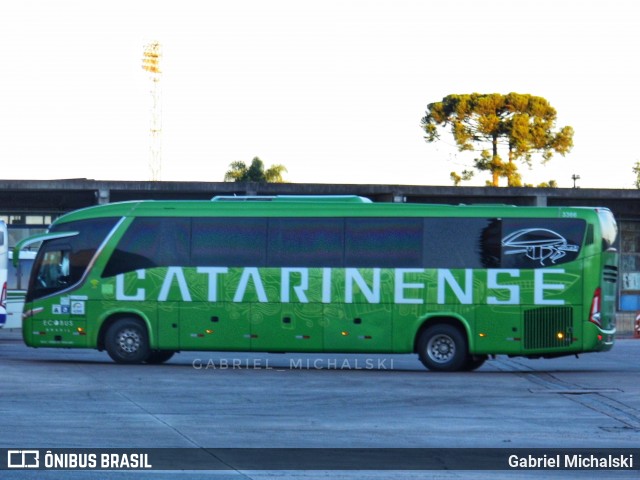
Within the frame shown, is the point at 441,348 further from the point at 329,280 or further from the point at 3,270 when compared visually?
the point at 3,270

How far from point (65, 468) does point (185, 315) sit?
1317cm

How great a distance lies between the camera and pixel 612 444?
1336 cm

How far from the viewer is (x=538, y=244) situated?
920 inches

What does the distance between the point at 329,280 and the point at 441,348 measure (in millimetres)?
2354

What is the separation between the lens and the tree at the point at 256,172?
82438 mm

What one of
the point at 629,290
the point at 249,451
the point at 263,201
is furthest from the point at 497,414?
the point at 629,290

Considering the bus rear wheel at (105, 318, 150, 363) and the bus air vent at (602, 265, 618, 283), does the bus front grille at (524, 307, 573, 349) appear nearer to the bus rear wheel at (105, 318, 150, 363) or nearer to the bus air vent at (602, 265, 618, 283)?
the bus air vent at (602, 265, 618, 283)

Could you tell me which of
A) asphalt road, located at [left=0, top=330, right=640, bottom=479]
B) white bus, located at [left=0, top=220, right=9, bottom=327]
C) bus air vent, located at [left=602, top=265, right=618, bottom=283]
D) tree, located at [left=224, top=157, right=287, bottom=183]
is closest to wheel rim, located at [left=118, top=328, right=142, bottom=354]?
asphalt road, located at [left=0, top=330, right=640, bottom=479]

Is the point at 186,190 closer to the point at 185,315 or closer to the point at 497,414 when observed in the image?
the point at 185,315

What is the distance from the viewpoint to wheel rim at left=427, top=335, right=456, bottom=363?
23469mm

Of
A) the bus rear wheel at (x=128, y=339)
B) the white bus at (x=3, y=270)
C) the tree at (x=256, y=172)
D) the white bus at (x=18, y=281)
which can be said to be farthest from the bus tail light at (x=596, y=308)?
the tree at (x=256, y=172)

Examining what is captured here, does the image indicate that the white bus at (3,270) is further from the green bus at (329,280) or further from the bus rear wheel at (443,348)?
the bus rear wheel at (443,348)

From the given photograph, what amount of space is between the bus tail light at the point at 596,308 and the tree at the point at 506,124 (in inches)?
2427

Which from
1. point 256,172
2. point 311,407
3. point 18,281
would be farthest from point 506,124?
point 311,407
